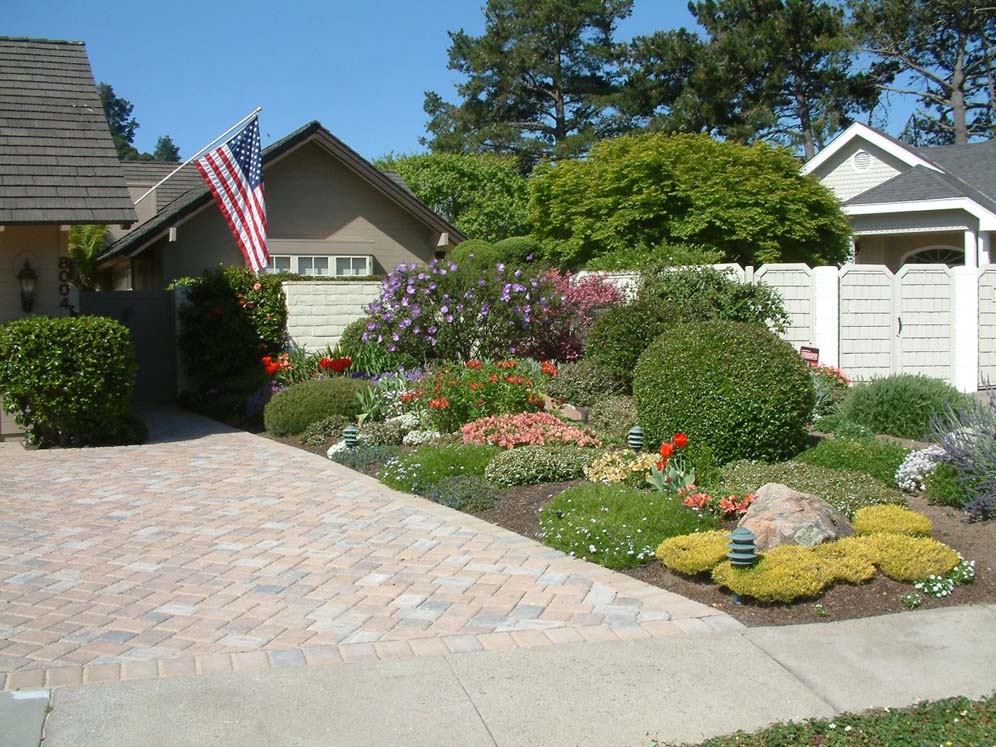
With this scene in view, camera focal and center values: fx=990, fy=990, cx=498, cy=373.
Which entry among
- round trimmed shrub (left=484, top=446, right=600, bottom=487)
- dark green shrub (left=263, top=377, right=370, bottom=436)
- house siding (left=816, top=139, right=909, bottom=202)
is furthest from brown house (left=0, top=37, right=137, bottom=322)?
house siding (left=816, top=139, right=909, bottom=202)

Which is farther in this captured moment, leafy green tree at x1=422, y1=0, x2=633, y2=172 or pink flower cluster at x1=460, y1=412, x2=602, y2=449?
leafy green tree at x1=422, y1=0, x2=633, y2=172

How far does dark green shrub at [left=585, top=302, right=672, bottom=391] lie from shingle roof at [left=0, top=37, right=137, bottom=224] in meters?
6.59

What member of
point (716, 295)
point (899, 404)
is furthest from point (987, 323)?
point (899, 404)

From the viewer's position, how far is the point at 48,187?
13.4 meters

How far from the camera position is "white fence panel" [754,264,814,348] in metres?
15.6

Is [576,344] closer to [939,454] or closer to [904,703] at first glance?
[939,454]

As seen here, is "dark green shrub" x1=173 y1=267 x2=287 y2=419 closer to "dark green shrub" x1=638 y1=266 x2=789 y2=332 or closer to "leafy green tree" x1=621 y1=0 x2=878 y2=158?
"dark green shrub" x1=638 y1=266 x2=789 y2=332

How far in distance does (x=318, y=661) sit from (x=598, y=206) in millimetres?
16214

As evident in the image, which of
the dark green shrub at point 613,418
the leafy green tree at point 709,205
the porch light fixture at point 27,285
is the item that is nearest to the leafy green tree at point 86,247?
the porch light fixture at point 27,285

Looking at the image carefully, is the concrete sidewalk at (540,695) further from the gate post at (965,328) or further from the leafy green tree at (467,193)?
the leafy green tree at (467,193)

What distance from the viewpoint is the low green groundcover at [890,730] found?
4414 millimetres

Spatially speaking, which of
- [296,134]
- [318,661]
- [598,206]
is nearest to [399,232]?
[296,134]

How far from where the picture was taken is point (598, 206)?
20.5 metres

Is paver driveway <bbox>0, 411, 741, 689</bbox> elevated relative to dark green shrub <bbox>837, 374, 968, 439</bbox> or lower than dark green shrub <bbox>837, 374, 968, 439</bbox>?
lower
